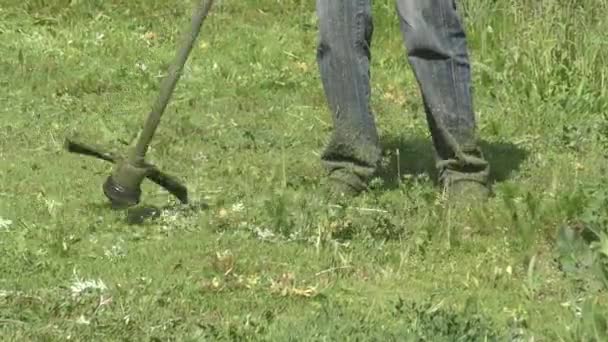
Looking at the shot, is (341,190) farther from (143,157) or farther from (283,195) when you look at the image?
(143,157)

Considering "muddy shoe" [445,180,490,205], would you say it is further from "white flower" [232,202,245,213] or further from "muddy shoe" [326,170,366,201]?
"white flower" [232,202,245,213]

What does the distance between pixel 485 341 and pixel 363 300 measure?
2.28 feet

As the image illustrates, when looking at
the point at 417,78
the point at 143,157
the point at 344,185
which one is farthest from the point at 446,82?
the point at 143,157

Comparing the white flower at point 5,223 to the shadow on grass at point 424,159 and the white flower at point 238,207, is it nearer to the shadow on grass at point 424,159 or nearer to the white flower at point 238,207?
the white flower at point 238,207

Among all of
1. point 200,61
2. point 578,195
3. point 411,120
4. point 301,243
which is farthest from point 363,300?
point 200,61

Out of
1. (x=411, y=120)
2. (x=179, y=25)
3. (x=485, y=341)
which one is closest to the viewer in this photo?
(x=485, y=341)

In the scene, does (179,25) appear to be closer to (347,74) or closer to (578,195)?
(347,74)

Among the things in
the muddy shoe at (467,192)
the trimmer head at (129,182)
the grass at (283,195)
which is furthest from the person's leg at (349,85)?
the trimmer head at (129,182)

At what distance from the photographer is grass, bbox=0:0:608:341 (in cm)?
406

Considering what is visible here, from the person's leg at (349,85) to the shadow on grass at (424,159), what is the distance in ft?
0.58

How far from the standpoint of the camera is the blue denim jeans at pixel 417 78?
215 inches

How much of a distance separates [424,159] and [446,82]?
73cm

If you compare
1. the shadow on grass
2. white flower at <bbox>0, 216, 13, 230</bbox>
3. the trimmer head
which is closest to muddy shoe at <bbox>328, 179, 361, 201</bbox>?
the shadow on grass

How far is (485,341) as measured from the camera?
362 cm
